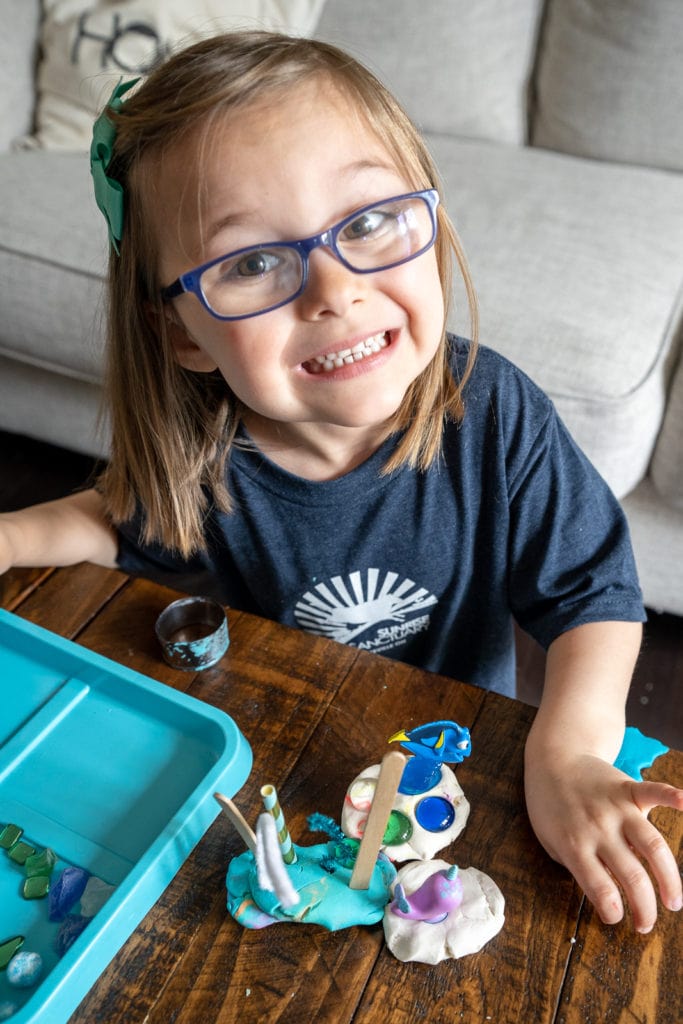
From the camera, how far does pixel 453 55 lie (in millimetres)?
1714

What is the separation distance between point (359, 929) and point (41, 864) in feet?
0.76

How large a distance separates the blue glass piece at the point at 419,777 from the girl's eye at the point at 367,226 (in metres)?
0.40

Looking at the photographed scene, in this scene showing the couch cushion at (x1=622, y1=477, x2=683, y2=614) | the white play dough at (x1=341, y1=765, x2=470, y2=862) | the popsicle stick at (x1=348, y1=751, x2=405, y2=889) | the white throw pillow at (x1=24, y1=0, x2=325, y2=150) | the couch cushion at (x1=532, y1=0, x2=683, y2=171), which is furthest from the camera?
the white throw pillow at (x1=24, y1=0, x2=325, y2=150)

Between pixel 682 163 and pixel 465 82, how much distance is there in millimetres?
457

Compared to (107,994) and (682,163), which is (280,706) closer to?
(107,994)

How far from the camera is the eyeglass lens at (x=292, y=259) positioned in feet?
2.17

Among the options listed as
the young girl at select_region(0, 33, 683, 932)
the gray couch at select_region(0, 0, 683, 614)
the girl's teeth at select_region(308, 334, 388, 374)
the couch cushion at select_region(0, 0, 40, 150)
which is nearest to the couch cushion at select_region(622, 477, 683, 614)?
the gray couch at select_region(0, 0, 683, 614)

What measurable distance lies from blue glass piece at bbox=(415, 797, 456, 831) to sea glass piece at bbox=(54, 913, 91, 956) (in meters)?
0.23

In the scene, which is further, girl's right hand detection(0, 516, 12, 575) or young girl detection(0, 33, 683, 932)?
girl's right hand detection(0, 516, 12, 575)

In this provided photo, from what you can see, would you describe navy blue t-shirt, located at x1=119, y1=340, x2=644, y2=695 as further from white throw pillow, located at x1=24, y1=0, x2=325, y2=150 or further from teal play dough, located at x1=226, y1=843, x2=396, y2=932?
white throw pillow, located at x1=24, y1=0, x2=325, y2=150

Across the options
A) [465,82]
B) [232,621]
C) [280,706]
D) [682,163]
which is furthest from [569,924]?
[465,82]

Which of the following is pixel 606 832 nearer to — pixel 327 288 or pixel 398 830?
pixel 398 830

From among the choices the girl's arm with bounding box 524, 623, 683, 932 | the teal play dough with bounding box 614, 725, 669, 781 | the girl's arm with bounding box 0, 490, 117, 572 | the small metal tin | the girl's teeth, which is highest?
the girl's teeth

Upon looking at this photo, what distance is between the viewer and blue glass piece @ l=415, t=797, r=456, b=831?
607mm
